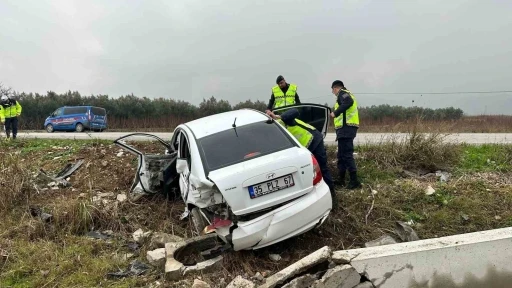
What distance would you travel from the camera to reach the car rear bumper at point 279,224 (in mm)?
4027

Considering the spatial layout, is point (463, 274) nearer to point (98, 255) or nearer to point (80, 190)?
point (98, 255)

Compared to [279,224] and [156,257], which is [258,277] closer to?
[279,224]

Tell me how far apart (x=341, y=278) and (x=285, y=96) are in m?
4.50

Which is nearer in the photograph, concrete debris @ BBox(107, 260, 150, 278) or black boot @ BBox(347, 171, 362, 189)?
concrete debris @ BBox(107, 260, 150, 278)

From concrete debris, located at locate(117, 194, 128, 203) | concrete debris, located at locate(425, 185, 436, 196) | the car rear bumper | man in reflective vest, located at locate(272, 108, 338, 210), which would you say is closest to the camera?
the car rear bumper

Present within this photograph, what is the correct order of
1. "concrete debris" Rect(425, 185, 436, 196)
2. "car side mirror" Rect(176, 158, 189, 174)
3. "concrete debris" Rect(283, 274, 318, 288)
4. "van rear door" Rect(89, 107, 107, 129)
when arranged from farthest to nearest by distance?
"van rear door" Rect(89, 107, 107, 129)
"concrete debris" Rect(425, 185, 436, 196)
"car side mirror" Rect(176, 158, 189, 174)
"concrete debris" Rect(283, 274, 318, 288)

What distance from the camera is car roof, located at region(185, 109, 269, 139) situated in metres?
5.04

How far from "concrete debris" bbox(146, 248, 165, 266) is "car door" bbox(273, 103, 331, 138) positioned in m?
2.86

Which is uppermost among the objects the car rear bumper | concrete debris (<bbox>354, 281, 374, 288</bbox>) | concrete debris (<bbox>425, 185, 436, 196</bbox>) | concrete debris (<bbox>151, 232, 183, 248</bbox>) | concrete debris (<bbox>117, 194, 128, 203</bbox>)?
the car rear bumper

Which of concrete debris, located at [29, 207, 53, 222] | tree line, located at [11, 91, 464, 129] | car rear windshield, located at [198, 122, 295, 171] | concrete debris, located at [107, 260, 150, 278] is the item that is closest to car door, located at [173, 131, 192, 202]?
car rear windshield, located at [198, 122, 295, 171]

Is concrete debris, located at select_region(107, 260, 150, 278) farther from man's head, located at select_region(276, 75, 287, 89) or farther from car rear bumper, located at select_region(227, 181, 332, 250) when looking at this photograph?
man's head, located at select_region(276, 75, 287, 89)

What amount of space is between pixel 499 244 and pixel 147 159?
4.83 m

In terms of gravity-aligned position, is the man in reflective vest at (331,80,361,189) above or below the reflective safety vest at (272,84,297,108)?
below

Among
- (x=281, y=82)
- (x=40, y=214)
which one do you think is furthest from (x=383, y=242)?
(x=40, y=214)
